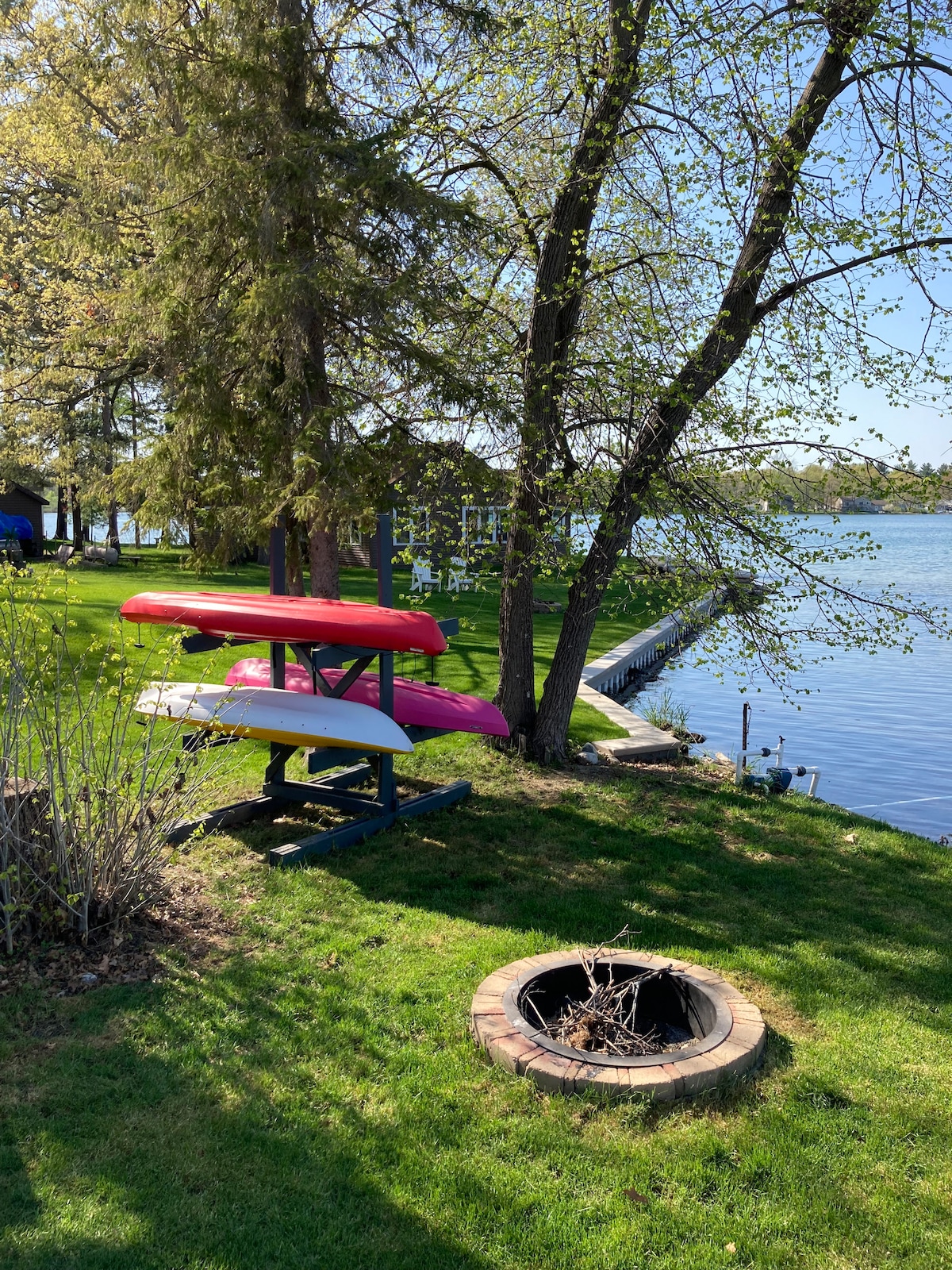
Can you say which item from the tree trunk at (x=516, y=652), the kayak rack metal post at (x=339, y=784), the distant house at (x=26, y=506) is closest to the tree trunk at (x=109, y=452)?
the distant house at (x=26, y=506)

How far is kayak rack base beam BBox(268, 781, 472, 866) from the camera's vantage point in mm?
6227

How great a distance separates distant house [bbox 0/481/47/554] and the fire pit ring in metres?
30.0

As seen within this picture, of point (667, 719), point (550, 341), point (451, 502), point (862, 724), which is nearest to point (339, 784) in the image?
point (451, 502)

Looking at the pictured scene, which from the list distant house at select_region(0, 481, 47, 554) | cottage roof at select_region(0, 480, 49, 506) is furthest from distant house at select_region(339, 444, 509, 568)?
cottage roof at select_region(0, 480, 49, 506)

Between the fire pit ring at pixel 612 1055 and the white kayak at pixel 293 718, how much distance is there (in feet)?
7.03

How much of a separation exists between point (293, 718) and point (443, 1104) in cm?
323

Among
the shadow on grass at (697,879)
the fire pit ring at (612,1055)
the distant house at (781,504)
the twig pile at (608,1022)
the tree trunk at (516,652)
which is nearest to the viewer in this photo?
the fire pit ring at (612,1055)

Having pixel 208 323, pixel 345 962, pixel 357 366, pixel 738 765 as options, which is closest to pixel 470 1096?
pixel 345 962

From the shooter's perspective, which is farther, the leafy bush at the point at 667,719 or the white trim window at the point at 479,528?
the leafy bush at the point at 667,719

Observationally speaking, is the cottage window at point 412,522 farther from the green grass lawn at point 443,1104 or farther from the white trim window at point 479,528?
the green grass lawn at point 443,1104

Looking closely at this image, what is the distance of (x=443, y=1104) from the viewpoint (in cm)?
366

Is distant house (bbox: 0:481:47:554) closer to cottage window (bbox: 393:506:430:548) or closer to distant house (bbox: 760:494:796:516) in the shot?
cottage window (bbox: 393:506:430:548)

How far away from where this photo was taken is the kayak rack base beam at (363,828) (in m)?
6.23

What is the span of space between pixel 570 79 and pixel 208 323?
12.2ft
